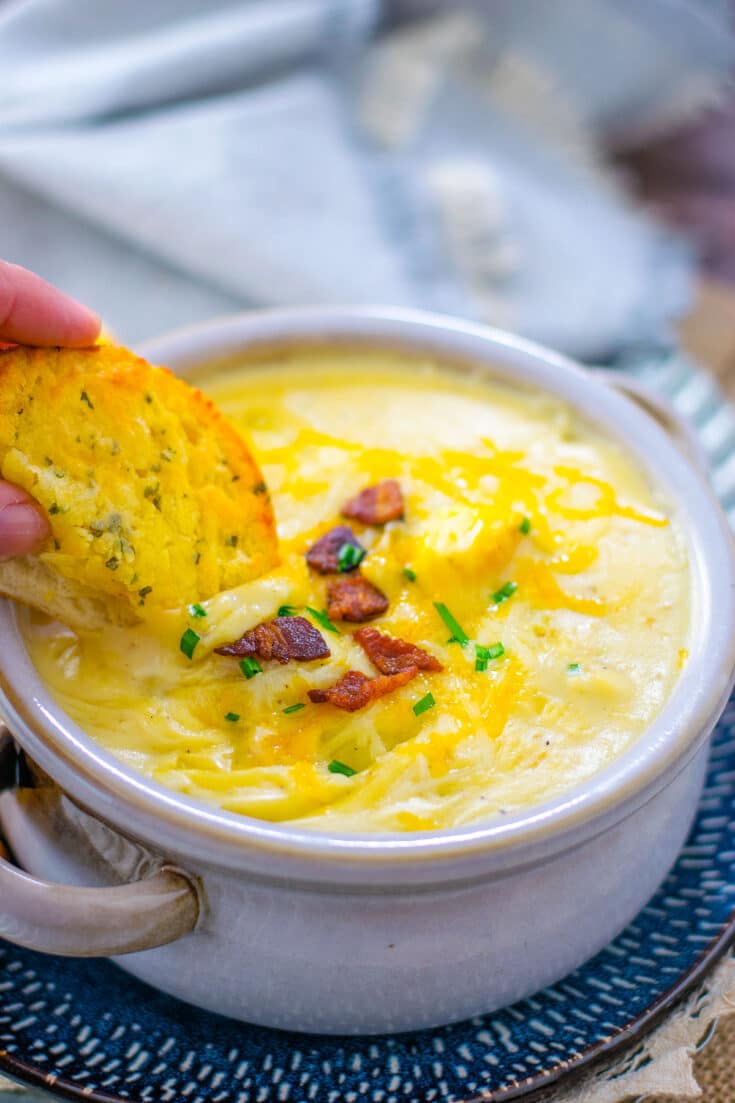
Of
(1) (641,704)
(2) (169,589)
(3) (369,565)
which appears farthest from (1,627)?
(1) (641,704)

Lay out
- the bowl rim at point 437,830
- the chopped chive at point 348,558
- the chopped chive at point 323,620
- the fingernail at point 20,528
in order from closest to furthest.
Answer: the bowl rim at point 437,830 → the fingernail at point 20,528 → the chopped chive at point 323,620 → the chopped chive at point 348,558

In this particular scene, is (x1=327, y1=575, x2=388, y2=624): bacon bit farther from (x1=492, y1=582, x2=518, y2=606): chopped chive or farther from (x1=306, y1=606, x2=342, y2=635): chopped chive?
(x1=492, y1=582, x2=518, y2=606): chopped chive

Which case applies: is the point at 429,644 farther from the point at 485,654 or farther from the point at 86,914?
the point at 86,914

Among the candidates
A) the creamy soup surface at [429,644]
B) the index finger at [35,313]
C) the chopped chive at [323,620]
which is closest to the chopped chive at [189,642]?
the creamy soup surface at [429,644]

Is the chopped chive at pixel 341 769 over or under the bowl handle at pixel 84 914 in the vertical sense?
over

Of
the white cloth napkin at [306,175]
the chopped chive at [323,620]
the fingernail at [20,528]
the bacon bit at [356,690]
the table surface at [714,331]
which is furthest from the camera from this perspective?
the table surface at [714,331]

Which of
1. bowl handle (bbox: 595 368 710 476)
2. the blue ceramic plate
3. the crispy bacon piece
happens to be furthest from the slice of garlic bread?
bowl handle (bbox: 595 368 710 476)

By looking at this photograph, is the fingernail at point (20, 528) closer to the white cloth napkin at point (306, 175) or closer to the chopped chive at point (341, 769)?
the chopped chive at point (341, 769)
